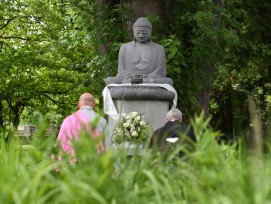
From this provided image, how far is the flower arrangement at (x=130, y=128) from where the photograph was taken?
11.1 meters

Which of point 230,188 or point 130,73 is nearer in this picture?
point 230,188

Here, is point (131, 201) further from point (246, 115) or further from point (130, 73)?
point (246, 115)

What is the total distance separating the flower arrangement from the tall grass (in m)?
7.34

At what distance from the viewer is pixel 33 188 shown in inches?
112

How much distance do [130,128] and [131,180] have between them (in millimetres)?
7946

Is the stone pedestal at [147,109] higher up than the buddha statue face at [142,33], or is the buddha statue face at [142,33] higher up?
the buddha statue face at [142,33]

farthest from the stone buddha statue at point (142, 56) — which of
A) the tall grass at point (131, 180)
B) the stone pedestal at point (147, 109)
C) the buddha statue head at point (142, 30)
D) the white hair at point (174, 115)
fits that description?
the tall grass at point (131, 180)

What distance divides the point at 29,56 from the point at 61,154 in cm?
1786

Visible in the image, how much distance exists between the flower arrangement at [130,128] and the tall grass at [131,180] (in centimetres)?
734

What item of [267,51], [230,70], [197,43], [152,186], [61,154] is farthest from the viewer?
[230,70]

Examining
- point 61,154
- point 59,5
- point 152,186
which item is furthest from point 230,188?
point 59,5

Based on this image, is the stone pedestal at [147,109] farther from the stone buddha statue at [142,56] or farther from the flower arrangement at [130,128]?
the flower arrangement at [130,128]

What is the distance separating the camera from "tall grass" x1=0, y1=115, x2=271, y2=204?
2.85 m

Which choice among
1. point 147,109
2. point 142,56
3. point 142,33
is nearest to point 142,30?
point 142,33
